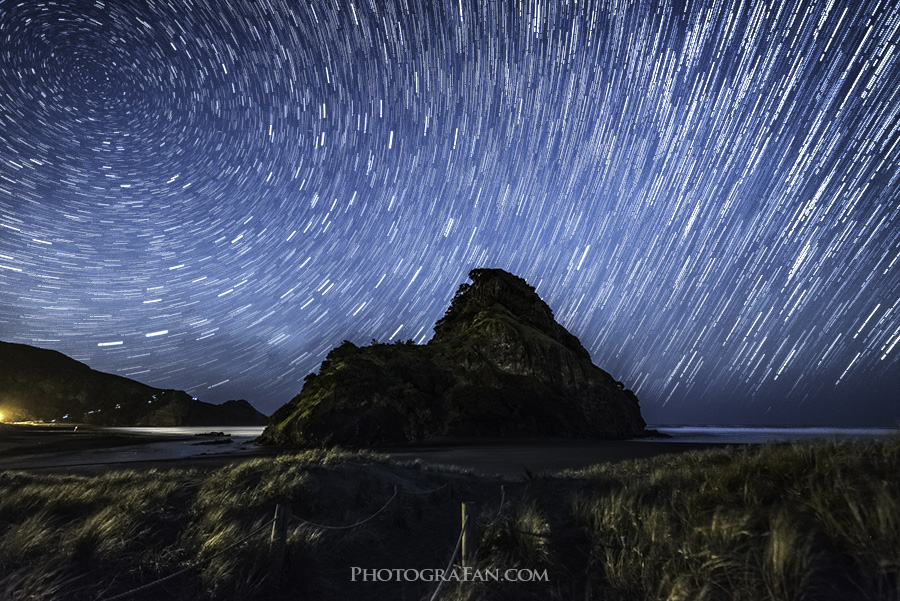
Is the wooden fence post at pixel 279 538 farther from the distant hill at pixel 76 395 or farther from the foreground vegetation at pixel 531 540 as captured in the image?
the distant hill at pixel 76 395

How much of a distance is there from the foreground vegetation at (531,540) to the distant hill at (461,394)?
118ft

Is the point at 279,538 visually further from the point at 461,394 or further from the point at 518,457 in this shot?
the point at 461,394

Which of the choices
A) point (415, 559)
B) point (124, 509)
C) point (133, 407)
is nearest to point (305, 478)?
point (124, 509)

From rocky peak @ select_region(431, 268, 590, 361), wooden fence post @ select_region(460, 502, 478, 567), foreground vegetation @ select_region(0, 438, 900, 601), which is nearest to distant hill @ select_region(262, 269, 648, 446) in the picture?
rocky peak @ select_region(431, 268, 590, 361)

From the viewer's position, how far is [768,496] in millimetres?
5855

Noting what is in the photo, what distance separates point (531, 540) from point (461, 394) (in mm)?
49066

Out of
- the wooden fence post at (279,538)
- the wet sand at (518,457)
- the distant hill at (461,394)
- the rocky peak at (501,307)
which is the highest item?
the rocky peak at (501,307)

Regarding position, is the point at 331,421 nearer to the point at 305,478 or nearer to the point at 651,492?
the point at 305,478

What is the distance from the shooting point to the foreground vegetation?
4.18 meters

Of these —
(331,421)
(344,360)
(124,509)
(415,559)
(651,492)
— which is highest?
(344,360)

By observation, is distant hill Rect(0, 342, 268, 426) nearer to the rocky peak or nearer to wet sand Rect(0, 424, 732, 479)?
wet sand Rect(0, 424, 732, 479)

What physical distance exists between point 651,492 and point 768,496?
95.5 inches

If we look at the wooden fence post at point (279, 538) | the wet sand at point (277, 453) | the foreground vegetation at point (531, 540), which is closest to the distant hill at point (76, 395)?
the wet sand at point (277, 453)

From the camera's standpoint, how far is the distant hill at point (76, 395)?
149188mm
